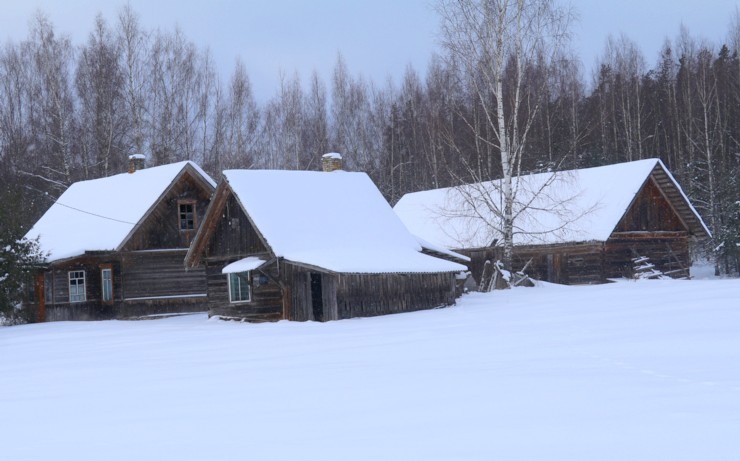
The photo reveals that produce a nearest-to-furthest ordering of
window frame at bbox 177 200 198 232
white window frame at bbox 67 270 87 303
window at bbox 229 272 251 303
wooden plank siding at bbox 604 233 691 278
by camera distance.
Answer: window at bbox 229 272 251 303, white window frame at bbox 67 270 87 303, window frame at bbox 177 200 198 232, wooden plank siding at bbox 604 233 691 278

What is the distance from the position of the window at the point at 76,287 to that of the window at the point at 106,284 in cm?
73

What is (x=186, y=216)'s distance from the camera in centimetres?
3462

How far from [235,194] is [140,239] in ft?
26.6

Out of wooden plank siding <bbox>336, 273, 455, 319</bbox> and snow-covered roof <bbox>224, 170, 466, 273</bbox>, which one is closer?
wooden plank siding <bbox>336, 273, 455, 319</bbox>

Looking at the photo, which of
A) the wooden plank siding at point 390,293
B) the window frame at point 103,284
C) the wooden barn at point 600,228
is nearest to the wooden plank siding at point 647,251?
the wooden barn at point 600,228

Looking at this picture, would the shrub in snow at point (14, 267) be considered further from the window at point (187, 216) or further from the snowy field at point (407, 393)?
the snowy field at point (407, 393)

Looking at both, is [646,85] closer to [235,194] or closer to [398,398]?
[235,194]

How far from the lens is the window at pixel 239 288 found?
27.4m

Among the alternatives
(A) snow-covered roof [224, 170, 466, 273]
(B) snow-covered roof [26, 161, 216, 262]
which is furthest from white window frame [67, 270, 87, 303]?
(A) snow-covered roof [224, 170, 466, 273]

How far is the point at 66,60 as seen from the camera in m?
51.6

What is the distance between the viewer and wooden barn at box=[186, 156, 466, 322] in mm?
24703

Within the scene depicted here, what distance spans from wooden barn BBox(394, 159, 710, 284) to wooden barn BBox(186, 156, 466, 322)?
311 inches

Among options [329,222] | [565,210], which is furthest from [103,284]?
[565,210]

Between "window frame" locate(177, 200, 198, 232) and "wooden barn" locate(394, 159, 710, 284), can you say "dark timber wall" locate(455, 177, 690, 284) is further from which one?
"window frame" locate(177, 200, 198, 232)
